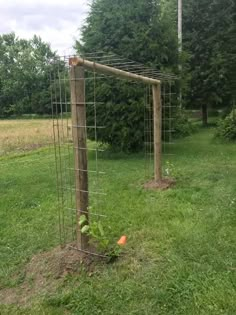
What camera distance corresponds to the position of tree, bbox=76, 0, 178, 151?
8.26 meters

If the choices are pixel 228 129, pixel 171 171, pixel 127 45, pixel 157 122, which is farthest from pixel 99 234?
pixel 228 129

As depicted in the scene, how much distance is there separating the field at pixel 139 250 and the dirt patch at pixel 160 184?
12 cm

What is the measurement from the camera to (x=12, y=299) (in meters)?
2.65

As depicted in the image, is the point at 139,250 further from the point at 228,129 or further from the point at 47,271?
the point at 228,129

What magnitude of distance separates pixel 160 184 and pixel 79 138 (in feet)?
8.63

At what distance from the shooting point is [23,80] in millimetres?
35281

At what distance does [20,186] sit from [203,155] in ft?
13.9

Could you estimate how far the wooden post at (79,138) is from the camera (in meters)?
3.01

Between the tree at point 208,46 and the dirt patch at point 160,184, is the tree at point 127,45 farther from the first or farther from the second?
the tree at point 208,46

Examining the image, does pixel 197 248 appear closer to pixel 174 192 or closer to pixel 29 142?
pixel 174 192

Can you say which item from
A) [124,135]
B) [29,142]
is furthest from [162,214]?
[29,142]

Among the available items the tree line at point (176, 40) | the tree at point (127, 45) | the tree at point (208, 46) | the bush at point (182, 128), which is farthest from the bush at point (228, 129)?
the tree at point (208, 46)

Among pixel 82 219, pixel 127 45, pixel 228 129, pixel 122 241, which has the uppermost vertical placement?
pixel 127 45

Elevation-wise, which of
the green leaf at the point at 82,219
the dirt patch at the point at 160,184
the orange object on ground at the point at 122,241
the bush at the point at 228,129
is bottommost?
the orange object on ground at the point at 122,241
